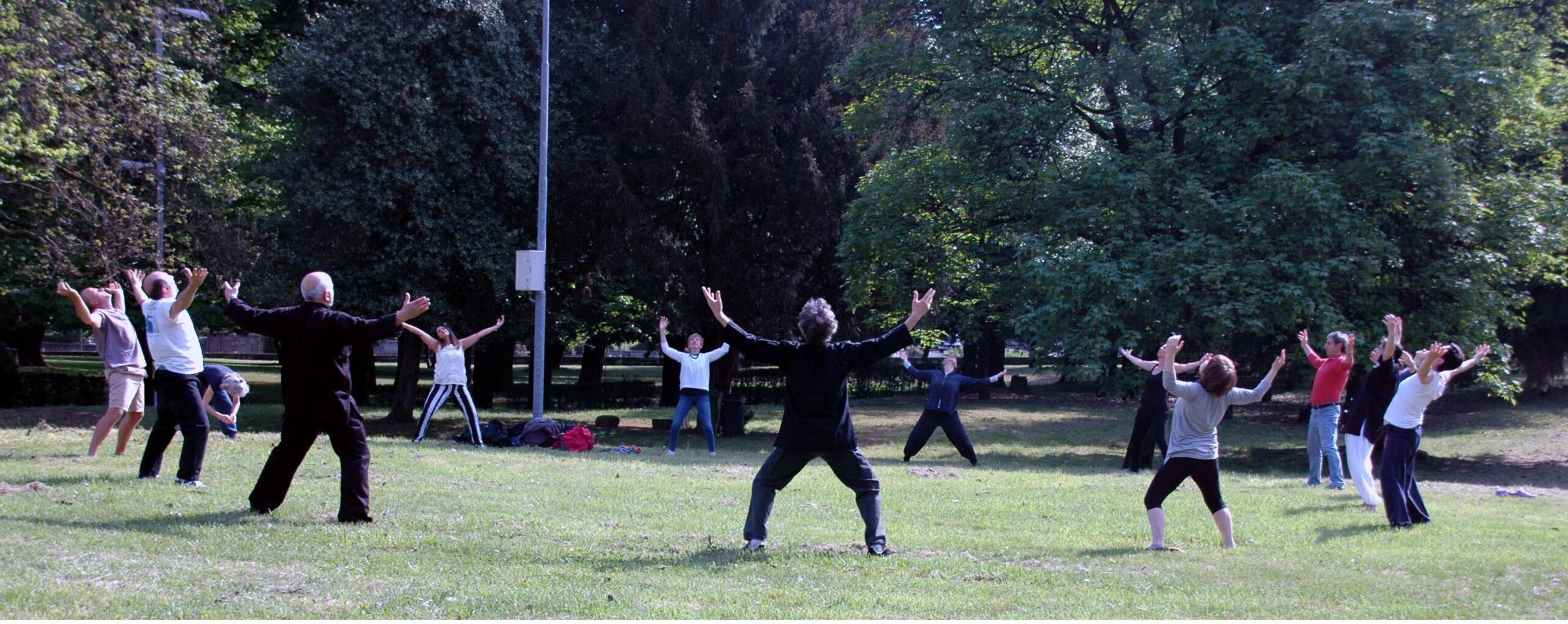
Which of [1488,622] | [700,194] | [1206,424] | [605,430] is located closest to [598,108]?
[700,194]

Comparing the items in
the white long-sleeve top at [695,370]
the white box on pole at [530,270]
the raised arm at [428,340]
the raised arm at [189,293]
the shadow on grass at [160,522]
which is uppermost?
the white box on pole at [530,270]

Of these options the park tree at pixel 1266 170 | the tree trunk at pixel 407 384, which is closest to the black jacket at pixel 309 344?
the park tree at pixel 1266 170

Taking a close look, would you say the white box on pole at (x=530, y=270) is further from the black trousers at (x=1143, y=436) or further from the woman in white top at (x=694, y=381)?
the black trousers at (x=1143, y=436)

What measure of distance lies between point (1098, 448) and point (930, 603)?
730 inches

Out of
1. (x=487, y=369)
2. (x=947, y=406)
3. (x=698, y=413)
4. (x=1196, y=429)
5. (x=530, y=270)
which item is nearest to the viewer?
(x=1196, y=429)

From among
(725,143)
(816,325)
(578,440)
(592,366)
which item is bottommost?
(578,440)

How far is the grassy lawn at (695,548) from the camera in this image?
6.33 metres

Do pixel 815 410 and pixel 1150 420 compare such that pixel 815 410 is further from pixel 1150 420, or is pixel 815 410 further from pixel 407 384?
pixel 407 384

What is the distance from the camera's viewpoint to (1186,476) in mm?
8484

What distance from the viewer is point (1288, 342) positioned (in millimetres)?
20281

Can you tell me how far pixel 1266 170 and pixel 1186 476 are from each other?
11718 millimetres

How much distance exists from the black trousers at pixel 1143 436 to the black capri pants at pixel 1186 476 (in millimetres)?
7216

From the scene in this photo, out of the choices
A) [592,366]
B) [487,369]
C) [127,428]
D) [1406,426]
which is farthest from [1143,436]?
[592,366]

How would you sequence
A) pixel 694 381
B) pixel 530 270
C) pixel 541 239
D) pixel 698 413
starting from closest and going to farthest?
1. pixel 694 381
2. pixel 698 413
3. pixel 530 270
4. pixel 541 239
